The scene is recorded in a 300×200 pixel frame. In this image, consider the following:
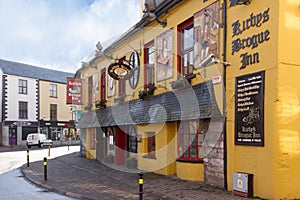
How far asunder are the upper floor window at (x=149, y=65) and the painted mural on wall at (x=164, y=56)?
2.42 feet

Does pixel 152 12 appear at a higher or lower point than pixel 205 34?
higher

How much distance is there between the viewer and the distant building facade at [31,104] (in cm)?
3869

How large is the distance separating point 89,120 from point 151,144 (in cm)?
767

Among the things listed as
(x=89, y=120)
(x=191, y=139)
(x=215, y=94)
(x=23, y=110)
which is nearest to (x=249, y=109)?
(x=215, y=94)

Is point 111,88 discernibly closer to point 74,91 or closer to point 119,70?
point 119,70

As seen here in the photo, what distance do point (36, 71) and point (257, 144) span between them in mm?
40703

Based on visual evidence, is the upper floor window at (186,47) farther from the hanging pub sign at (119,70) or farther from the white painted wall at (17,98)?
the white painted wall at (17,98)

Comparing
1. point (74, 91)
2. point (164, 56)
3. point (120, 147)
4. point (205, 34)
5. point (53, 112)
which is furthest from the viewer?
point (53, 112)

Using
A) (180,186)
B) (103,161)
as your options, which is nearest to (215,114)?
(180,186)

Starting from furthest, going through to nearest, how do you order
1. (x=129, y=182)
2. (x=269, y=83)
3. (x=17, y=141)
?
(x=17, y=141), (x=129, y=182), (x=269, y=83)

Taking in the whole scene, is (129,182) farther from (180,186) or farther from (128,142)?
(128,142)

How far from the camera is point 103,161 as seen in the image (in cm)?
1769

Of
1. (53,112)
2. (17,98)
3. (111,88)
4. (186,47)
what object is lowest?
(53,112)

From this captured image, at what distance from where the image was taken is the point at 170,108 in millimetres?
11469
